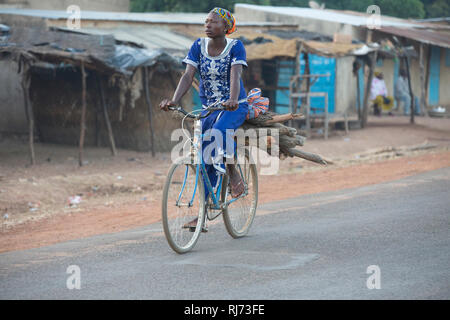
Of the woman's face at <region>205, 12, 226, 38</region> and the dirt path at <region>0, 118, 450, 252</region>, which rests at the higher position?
the woman's face at <region>205, 12, 226, 38</region>

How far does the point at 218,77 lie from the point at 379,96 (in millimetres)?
20330

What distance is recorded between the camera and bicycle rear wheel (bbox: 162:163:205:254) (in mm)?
5473

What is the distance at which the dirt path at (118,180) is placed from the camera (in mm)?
8781

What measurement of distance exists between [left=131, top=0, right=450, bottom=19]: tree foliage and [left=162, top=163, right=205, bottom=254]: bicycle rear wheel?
2640 cm

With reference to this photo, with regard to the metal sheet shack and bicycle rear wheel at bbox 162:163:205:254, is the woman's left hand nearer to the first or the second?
bicycle rear wheel at bbox 162:163:205:254

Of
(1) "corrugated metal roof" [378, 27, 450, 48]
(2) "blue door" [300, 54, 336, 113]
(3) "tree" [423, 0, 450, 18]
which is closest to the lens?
(2) "blue door" [300, 54, 336, 113]

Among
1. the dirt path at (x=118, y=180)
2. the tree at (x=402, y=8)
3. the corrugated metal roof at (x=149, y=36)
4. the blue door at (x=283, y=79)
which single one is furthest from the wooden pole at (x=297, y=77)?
the tree at (x=402, y=8)

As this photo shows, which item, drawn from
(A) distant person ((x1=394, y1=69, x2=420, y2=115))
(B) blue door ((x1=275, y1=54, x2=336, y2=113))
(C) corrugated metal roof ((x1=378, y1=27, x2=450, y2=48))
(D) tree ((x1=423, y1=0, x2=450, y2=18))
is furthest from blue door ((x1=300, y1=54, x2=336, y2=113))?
(D) tree ((x1=423, y1=0, x2=450, y2=18))
